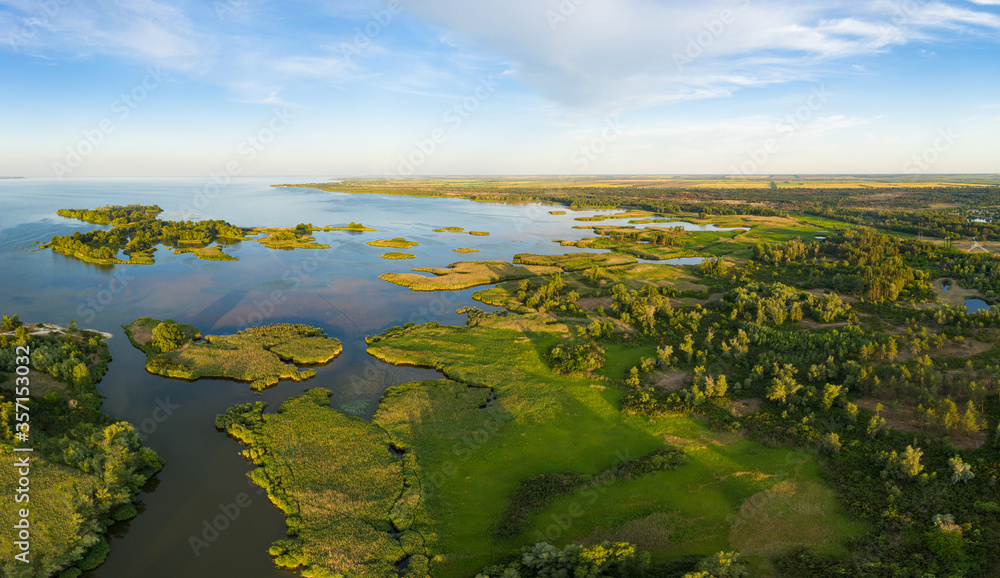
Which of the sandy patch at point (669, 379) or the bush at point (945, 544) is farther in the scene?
the sandy patch at point (669, 379)

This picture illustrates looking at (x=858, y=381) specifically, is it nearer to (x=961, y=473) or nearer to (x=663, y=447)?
(x=961, y=473)

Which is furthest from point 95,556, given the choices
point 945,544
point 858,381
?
point 858,381

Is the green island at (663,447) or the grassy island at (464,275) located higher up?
the grassy island at (464,275)

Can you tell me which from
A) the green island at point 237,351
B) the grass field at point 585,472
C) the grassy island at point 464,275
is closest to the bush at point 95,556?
the green island at point 237,351

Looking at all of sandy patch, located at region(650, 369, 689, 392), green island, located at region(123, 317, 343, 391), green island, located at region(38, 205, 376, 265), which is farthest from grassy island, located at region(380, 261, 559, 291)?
sandy patch, located at region(650, 369, 689, 392)

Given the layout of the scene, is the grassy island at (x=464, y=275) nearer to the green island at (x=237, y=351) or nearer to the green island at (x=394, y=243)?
the green island at (x=237, y=351)

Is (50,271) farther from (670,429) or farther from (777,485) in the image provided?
(777,485)

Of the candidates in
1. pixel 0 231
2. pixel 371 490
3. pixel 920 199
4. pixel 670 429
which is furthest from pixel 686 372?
pixel 920 199
